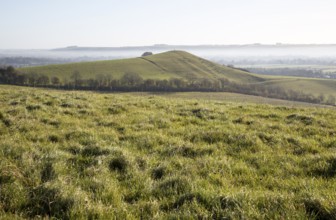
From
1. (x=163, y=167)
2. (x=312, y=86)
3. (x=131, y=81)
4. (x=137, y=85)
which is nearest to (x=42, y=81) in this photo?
(x=131, y=81)

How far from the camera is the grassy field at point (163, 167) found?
4.59 meters

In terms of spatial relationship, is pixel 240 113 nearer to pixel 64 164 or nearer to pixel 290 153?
pixel 290 153

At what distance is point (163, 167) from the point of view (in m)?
6.64

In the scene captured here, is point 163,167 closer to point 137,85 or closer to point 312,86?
point 137,85

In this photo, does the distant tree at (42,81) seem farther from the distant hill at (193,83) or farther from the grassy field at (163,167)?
the grassy field at (163,167)

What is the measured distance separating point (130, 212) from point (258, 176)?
3.18 meters

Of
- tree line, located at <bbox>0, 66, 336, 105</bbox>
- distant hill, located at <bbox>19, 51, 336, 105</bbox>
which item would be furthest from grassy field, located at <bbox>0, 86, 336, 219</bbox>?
distant hill, located at <bbox>19, 51, 336, 105</bbox>

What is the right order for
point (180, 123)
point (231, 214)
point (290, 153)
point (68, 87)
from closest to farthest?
1. point (231, 214)
2. point (290, 153)
3. point (180, 123)
4. point (68, 87)

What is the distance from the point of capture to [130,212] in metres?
4.54

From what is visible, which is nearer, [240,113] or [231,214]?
[231,214]

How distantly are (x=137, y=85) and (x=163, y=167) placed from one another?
13419 cm

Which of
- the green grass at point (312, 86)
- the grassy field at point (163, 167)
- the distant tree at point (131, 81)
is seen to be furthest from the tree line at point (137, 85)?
the grassy field at point (163, 167)

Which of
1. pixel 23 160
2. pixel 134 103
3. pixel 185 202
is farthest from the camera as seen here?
pixel 134 103

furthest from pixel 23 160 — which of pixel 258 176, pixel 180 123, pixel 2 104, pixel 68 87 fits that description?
pixel 68 87
